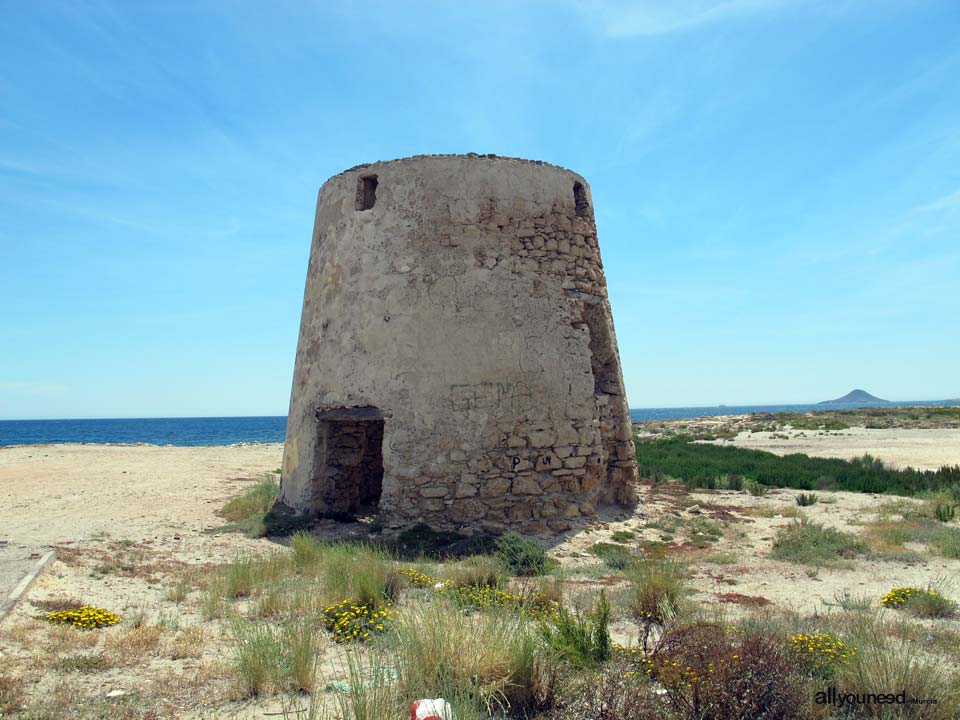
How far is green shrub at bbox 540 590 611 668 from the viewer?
4094 mm

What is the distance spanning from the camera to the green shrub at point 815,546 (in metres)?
7.75

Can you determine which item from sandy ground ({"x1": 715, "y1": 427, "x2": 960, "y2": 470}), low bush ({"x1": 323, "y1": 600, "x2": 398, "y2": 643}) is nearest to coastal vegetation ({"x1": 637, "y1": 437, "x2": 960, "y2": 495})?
sandy ground ({"x1": 715, "y1": 427, "x2": 960, "y2": 470})

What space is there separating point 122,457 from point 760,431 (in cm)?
3188

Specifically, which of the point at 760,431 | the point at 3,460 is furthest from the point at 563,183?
the point at 760,431

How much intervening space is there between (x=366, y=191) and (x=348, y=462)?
4495 mm

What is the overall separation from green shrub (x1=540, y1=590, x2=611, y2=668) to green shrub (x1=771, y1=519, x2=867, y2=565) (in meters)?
4.50

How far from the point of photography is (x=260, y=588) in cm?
603

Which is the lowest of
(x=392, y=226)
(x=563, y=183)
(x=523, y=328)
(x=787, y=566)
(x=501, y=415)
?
(x=787, y=566)

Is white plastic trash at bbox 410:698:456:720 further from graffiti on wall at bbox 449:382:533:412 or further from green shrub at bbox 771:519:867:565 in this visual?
green shrub at bbox 771:519:867:565

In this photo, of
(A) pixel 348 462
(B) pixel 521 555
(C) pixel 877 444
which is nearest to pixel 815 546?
(B) pixel 521 555

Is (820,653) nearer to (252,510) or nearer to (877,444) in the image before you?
(252,510)

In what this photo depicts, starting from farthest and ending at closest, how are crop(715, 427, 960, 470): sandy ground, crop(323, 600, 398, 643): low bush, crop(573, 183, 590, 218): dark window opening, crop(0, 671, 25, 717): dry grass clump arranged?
crop(715, 427, 960, 470): sandy ground, crop(573, 183, 590, 218): dark window opening, crop(323, 600, 398, 643): low bush, crop(0, 671, 25, 717): dry grass clump

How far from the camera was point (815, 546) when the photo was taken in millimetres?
8180

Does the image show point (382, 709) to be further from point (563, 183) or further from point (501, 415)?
point (563, 183)
